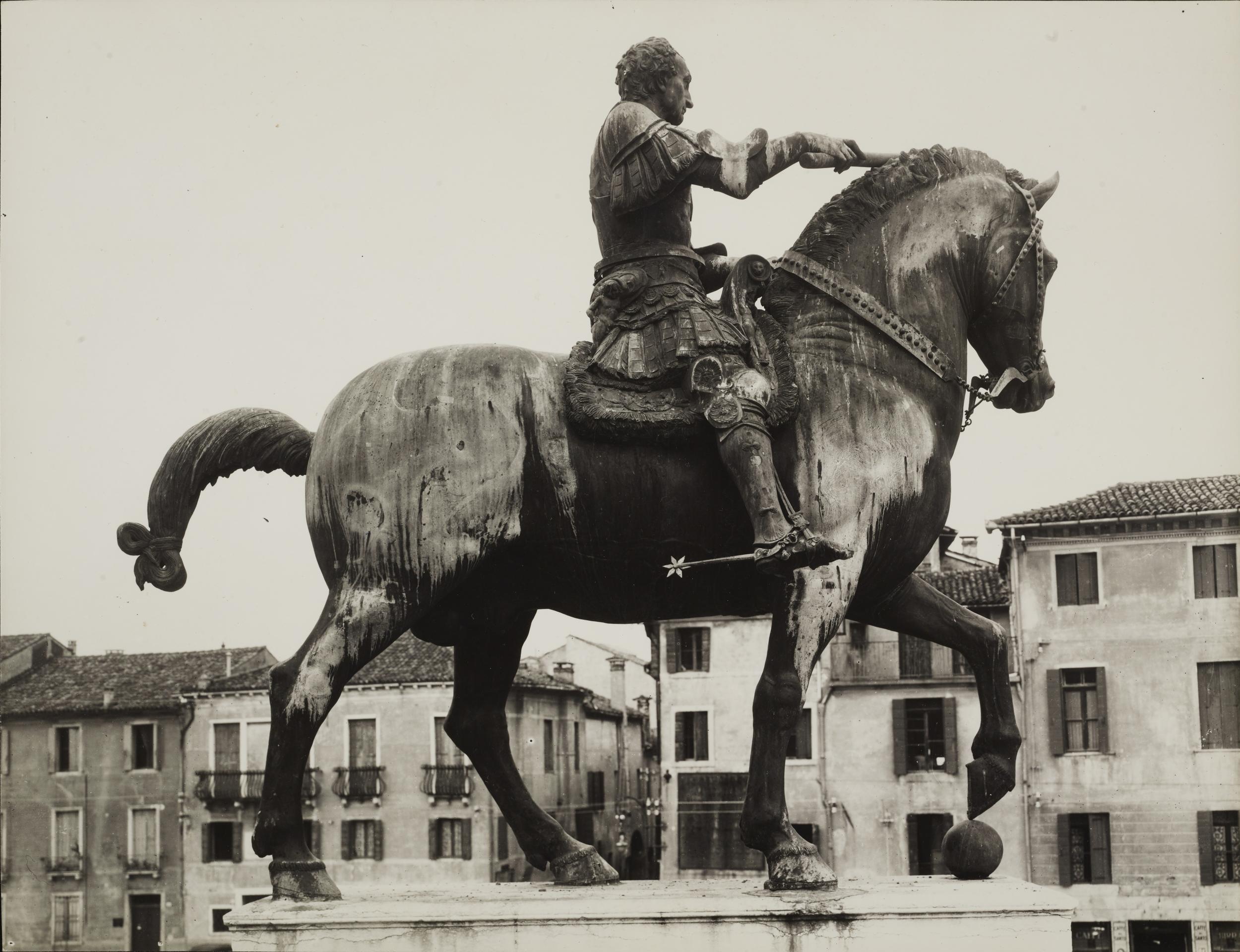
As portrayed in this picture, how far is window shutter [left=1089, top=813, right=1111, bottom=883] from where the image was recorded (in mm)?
39906

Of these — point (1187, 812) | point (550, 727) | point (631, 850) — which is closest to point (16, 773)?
point (550, 727)

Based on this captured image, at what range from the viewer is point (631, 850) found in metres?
57.7

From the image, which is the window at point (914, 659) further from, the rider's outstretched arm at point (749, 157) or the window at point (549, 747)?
the rider's outstretched arm at point (749, 157)

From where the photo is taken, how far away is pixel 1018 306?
25.9 ft

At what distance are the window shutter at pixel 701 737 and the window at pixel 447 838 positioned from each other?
7.24m

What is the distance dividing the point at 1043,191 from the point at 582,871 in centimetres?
401

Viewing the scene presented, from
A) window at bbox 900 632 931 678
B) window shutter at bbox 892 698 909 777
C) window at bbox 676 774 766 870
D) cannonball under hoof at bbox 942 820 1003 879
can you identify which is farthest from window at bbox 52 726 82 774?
cannonball under hoof at bbox 942 820 1003 879

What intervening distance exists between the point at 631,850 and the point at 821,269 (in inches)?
2047

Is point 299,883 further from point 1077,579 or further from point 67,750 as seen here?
point 67,750

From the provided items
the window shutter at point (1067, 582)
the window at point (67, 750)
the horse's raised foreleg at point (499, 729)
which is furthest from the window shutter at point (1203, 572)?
the horse's raised foreleg at point (499, 729)

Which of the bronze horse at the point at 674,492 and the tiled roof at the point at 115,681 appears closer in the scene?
the bronze horse at the point at 674,492

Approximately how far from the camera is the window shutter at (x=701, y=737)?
46656 mm

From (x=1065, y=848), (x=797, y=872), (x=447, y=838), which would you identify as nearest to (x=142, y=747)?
(x=447, y=838)

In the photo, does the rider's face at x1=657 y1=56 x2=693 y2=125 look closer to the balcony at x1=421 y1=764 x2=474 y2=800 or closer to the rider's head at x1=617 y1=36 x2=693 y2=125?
the rider's head at x1=617 y1=36 x2=693 y2=125
